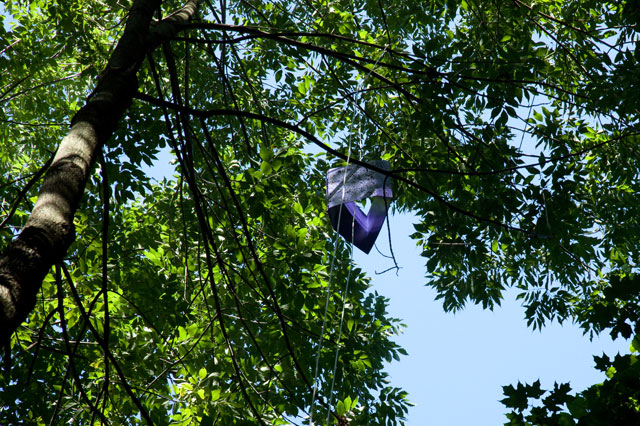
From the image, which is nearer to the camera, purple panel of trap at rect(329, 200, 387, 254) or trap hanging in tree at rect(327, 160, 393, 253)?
trap hanging in tree at rect(327, 160, 393, 253)

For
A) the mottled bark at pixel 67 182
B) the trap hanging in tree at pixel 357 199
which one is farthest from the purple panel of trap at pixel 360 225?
the mottled bark at pixel 67 182

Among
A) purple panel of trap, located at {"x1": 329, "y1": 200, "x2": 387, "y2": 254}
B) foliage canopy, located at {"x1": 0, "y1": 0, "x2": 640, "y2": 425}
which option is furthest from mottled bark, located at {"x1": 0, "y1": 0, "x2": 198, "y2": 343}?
purple panel of trap, located at {"x1": 329, "y1": 200, "x2": 387, "y2": 254}

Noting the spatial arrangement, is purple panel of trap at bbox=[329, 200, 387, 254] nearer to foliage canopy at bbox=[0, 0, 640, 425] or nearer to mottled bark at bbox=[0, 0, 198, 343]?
foliage canopy at bbox=[0, 0, 640, 425]

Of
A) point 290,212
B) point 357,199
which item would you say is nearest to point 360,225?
point 357,199

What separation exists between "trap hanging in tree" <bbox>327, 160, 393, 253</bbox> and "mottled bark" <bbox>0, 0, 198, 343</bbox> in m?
0.97

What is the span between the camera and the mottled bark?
120cm

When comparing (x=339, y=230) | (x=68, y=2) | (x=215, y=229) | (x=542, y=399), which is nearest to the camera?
(x=542, y=399)

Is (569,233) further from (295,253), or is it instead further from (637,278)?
(637,278)

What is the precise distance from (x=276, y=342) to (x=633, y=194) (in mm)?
3602

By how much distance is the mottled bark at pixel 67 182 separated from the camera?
1.20 metres

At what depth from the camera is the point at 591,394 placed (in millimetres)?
1588

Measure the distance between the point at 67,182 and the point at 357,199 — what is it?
133 cm

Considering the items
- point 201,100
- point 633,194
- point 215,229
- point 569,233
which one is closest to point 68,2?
point 201,100

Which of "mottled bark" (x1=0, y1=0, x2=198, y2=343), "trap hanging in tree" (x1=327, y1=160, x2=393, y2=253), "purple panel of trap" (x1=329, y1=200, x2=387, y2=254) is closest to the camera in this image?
"mottled bark" (x1=0, y1=0, x2=198, y2=343)
